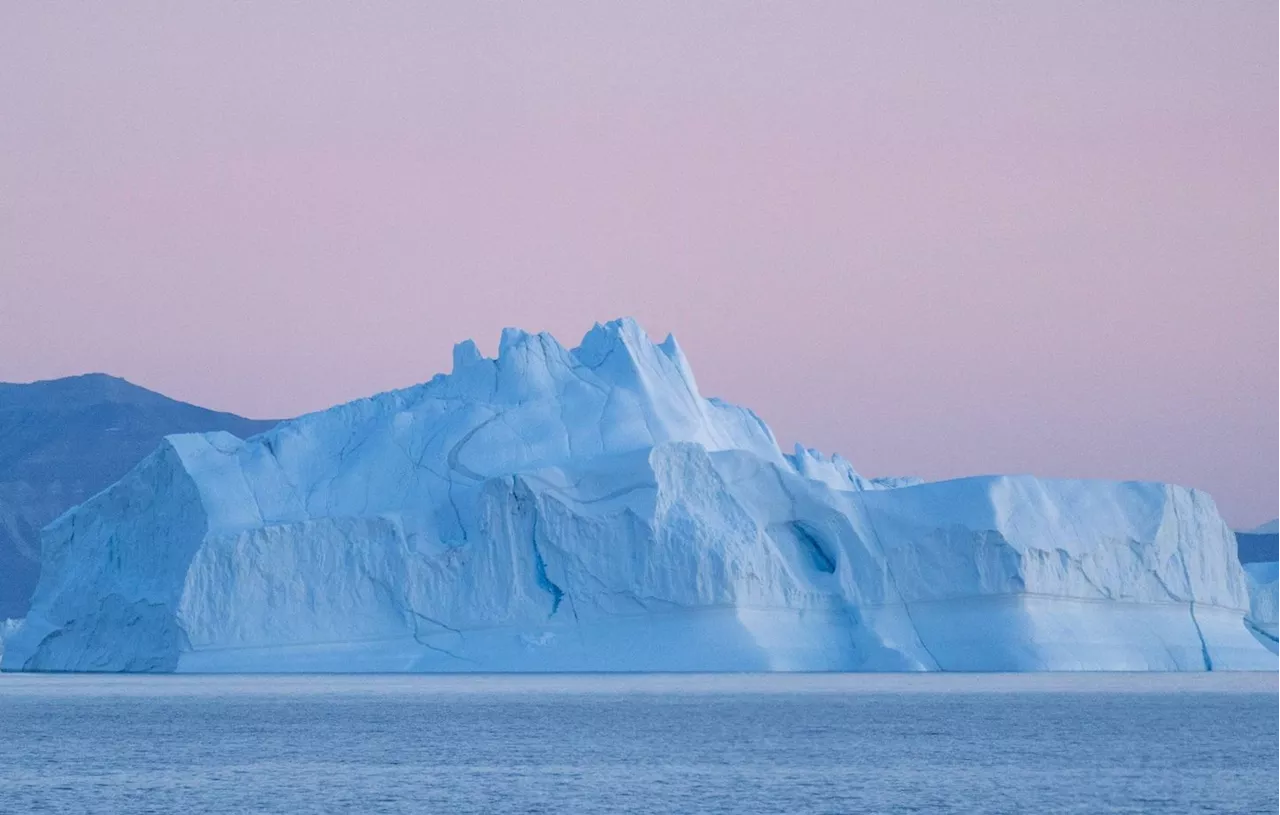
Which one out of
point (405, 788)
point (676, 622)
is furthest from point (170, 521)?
point (405, 788)

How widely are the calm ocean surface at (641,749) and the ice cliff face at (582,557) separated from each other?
0.84 meters

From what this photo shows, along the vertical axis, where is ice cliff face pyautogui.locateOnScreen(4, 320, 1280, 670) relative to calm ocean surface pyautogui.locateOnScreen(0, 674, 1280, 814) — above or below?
above

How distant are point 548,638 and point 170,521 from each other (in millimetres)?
5729

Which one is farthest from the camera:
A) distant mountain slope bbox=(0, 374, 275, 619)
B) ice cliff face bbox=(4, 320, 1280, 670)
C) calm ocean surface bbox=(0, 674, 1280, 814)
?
distant mountain slope bbox=(0, 374, 275, 619)

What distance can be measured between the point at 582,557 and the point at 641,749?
7600mm

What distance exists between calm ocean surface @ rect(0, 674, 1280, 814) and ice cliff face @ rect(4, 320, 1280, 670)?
0.84 m

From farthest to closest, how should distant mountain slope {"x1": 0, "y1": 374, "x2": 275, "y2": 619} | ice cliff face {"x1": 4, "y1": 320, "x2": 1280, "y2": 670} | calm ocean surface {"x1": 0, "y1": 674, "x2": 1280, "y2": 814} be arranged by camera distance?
distant mountain slope {"x1": 0, "y1": 374, "x2": 275, "y2": 619}
ice cliff face {"x1": 4, "y1": 320, "x2": 1280, "y2": 670}
calm ocean surface {"x1": 0, "y1": 674, "x2": 1280, "y2": 814}

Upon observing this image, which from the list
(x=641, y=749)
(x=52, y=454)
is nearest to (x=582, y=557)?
(x=641, y=749)

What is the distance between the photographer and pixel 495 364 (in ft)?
106

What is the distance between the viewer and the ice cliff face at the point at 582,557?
2862cm

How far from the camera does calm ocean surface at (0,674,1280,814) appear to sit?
16625mm

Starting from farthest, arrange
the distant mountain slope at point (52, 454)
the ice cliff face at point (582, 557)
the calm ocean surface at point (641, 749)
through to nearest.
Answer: the distant mountain slope at point (52, 454) < the ice cliff face at point (582, 557) < the calm ocean surface at point (641, 749)

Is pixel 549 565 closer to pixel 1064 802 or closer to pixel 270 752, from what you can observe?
pixel 270 752

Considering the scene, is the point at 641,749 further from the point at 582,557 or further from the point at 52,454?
the point at 52,454
